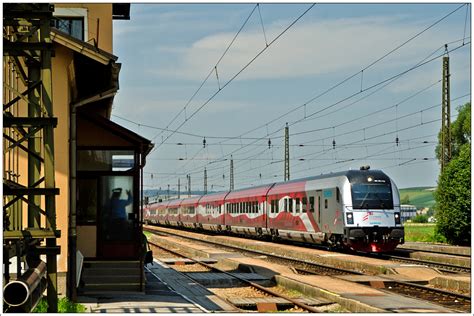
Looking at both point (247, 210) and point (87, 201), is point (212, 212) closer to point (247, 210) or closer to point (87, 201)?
point (247, 210)

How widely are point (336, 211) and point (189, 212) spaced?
123ft

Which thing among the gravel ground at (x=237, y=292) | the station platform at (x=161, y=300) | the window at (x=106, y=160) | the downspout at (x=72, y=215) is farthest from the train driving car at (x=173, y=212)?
the downspout at (x=72, y=215)

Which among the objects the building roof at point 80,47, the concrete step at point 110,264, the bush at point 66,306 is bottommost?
the bush at point 66,306

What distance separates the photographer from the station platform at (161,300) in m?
14.4

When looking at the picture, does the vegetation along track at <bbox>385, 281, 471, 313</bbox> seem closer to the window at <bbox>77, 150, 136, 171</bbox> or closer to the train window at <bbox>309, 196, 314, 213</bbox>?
the window at <bbox>77, 150, 136, 171</bbox>

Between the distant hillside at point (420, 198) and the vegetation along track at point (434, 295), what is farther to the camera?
the distant hillside at point (420, 198)

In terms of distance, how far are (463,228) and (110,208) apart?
22.5m

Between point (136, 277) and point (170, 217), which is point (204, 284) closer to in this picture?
point (136, 277)

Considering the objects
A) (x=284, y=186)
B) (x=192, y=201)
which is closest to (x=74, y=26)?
(x=284, y=186)

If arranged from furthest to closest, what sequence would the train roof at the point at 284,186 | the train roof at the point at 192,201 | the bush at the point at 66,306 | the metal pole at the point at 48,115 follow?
the train roof at the point at 192,201, the train roof at the point at 284,186, the bush at the point at 66,306, the metal pole at the point at 48,115

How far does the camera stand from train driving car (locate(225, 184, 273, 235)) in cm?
4231

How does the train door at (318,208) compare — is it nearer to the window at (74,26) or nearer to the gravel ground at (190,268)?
the gravel ground at (190,268)

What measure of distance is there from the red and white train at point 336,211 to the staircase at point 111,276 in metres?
12.1

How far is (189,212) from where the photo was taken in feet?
219
